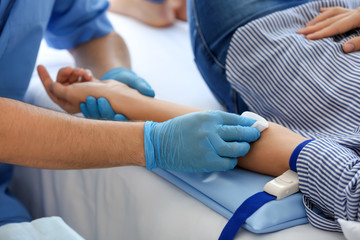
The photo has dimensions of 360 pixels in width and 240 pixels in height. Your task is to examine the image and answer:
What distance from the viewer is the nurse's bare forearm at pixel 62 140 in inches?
31.8

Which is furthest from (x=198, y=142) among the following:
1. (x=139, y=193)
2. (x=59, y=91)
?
(x=59, y=91)

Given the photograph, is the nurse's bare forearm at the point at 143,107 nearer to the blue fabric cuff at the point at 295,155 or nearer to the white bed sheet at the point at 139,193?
the white bed sheet at the point at 139,193

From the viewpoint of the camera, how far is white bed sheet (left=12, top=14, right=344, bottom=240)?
Result: 0.82m

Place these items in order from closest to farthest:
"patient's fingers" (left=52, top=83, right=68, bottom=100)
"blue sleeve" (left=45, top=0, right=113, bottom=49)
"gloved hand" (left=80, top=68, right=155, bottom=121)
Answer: "gloved hand" (left=80, top=68, right=155, bottom=121)
"patient's fingers" (left=52, top=83, right=68, bottom=100)
"blue sleeve" (left=45, top=0, right=113, bottom=49)

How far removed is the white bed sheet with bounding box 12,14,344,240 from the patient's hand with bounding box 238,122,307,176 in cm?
14

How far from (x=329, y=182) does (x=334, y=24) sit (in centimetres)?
49

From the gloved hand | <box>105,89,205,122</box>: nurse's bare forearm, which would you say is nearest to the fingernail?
<box>105,89,205,122</box>: nurse's bare forearm

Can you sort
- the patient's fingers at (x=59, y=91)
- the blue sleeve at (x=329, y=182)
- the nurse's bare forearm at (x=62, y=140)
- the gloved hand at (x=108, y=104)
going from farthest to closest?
the patient's fingers at (x=59, y=91)
the gloved hand at (x=108, y=104)
the nurse's bare forearm at (x=62, y=140)
the blue sleeve at (x=329, y=182)

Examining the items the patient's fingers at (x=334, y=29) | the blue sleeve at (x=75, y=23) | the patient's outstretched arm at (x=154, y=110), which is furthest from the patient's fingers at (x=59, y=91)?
the patient's fingers at (x=334, y=29)

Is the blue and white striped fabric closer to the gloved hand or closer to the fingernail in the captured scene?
the fingernail

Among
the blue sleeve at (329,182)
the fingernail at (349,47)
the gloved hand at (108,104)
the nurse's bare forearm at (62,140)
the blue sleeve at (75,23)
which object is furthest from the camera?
the blue sleeve at (75,23)

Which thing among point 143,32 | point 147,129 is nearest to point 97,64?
point 143,32

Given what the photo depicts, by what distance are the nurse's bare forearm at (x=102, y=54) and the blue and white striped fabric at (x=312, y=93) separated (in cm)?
50

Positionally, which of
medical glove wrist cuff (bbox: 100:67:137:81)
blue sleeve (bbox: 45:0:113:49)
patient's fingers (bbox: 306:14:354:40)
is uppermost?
patient's fingers (bbox: 306:14:354:40)
